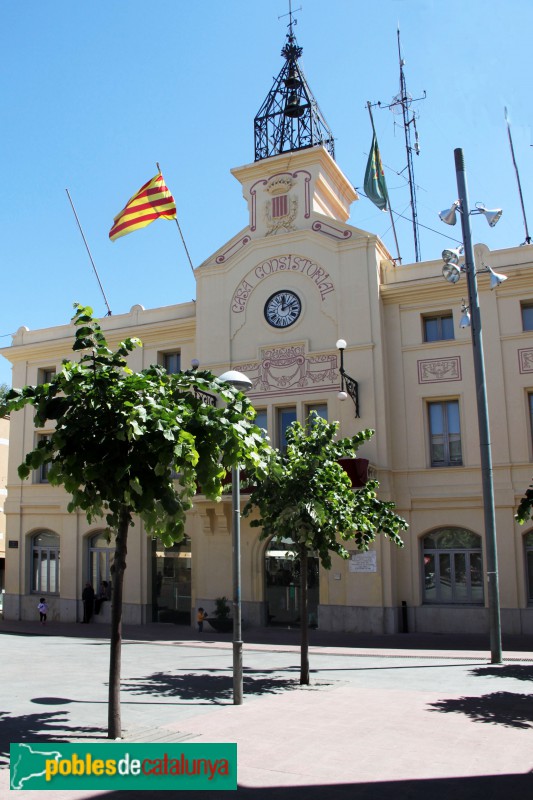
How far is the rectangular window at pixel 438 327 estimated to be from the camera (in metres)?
23.7

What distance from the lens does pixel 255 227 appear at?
86.5 ft

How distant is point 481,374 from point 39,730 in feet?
38.1

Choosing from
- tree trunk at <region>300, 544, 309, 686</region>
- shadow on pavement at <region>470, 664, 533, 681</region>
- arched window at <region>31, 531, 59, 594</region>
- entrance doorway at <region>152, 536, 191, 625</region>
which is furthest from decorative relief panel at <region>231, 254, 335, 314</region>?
shadow on pavement at <region>470, 664, 533, 681</region>

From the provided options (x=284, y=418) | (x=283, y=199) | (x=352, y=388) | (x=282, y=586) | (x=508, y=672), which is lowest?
(x=508, y=672)

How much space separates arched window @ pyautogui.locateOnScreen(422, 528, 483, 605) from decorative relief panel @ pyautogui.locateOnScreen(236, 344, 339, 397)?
5.82m

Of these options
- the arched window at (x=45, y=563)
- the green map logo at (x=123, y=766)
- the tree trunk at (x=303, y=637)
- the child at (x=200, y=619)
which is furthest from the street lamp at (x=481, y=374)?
the arched window at (x=45, y=563)

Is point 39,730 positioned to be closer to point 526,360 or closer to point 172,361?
point 526,360

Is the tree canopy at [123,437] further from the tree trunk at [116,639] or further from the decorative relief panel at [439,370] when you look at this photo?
the decorative relief panel at [439,370]

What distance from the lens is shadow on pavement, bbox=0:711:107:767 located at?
9.30 meters

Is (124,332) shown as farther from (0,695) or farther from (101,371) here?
(101,371)

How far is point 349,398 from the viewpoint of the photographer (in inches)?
924

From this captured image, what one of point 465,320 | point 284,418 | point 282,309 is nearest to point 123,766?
point 465,320

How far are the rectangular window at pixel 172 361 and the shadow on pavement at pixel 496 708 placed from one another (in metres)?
18.4

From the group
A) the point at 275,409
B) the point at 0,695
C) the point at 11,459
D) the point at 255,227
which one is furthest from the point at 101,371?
the point at 11,459
